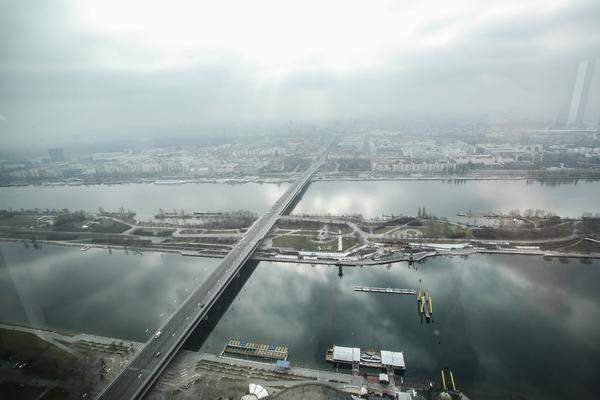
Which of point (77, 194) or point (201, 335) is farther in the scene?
point (77, 194)

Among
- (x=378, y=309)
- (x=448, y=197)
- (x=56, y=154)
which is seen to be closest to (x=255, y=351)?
(x=378, y=309)

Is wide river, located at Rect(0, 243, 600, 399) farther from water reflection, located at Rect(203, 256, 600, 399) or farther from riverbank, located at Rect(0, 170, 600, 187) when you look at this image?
riverbank, located at Rect(0, 170, 600, 187)

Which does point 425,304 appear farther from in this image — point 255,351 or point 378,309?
point 255,351

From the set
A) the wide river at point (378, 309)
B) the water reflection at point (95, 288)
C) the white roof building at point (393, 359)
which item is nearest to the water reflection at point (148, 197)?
the water reflection at point (95, 288)

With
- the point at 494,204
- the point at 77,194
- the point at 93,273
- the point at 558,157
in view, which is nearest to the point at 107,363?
the point at 93,273

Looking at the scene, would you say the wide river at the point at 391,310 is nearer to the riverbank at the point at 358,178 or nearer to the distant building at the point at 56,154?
the riverbank at the point at 358,178

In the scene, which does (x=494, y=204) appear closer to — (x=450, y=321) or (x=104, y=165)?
(x=450, y=321)
